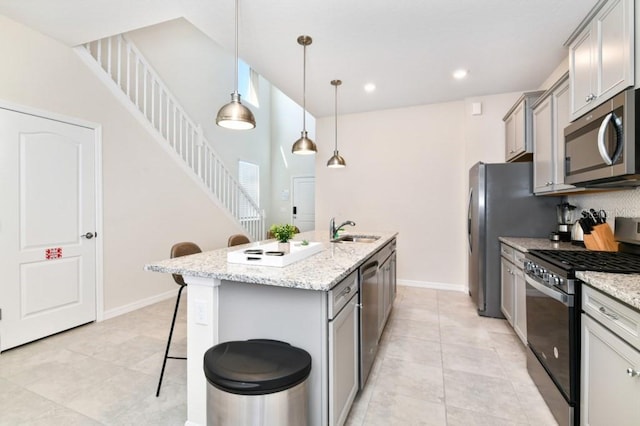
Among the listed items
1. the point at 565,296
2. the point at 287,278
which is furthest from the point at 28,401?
the point at 565,296

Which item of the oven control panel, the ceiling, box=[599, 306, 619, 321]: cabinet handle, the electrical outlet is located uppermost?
the ceiling

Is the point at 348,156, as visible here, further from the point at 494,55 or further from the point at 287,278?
the point at 287,278

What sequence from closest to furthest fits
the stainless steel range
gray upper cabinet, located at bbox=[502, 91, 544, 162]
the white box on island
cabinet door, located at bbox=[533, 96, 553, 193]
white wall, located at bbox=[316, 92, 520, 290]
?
the stainless steel range, the white box on island, cabinet door, located at bbox=[533, 96, 553, 193], gray upper cabinet, located at bbox=[502, 91, 544, 162], white wall, located at bbox=[316, 92, 520, 290]

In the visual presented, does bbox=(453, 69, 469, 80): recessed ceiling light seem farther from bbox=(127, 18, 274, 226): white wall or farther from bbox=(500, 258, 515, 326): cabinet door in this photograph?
bbox=(127, 18, 274, 226): white wall

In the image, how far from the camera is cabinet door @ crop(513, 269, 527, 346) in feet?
8.94

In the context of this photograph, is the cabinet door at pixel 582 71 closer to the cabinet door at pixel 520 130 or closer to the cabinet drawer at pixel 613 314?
the cabinet door at pixel 520 130

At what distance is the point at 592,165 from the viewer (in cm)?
208

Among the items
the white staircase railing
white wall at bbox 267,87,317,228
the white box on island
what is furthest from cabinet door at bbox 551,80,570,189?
white wall at bbox 267,87,317,228

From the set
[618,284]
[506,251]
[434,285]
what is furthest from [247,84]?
[618,284]

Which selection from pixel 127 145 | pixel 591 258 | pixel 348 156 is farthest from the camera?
pixel 348 156

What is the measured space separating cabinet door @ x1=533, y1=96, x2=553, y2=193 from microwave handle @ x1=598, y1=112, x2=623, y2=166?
1064 mm

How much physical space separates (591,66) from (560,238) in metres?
1.58

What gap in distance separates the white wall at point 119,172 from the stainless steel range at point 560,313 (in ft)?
13.4

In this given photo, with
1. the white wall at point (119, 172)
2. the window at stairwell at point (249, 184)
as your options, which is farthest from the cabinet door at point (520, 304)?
the window at stairwell at point (249, 184)
